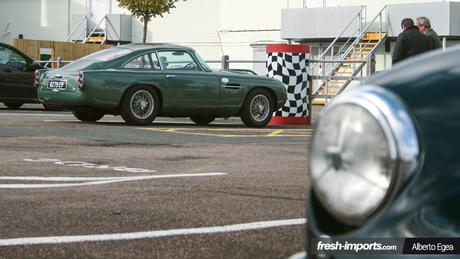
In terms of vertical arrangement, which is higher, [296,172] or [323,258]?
[323,258]

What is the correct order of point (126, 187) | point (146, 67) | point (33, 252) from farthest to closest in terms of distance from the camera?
point (146, 67), point (126, 187), point (33, 252)

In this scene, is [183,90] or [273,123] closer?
[183,90]

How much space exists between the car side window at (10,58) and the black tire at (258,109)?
6428 millimetres

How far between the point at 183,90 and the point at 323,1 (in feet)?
80.1

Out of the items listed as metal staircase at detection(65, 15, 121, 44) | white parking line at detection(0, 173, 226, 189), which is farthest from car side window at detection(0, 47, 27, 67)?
metal staircase at detection(65, 15, 121, 44)

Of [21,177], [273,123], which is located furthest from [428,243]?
[273,123]

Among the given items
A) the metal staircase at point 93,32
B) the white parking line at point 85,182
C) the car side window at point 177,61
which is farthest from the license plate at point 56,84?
the metal staircase at point 93,32

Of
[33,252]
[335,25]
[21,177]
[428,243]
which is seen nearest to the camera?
[428,243]

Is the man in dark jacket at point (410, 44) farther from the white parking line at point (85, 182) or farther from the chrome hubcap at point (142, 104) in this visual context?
the white parking line at point (85, 182)

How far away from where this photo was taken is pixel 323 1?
40156 mm

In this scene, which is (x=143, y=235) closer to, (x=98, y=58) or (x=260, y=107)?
(x=98, y=58)

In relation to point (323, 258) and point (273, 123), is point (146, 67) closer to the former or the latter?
point (273, 123)

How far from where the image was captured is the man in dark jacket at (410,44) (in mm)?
15281

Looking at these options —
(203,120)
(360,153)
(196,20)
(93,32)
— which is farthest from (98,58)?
(93,32)
